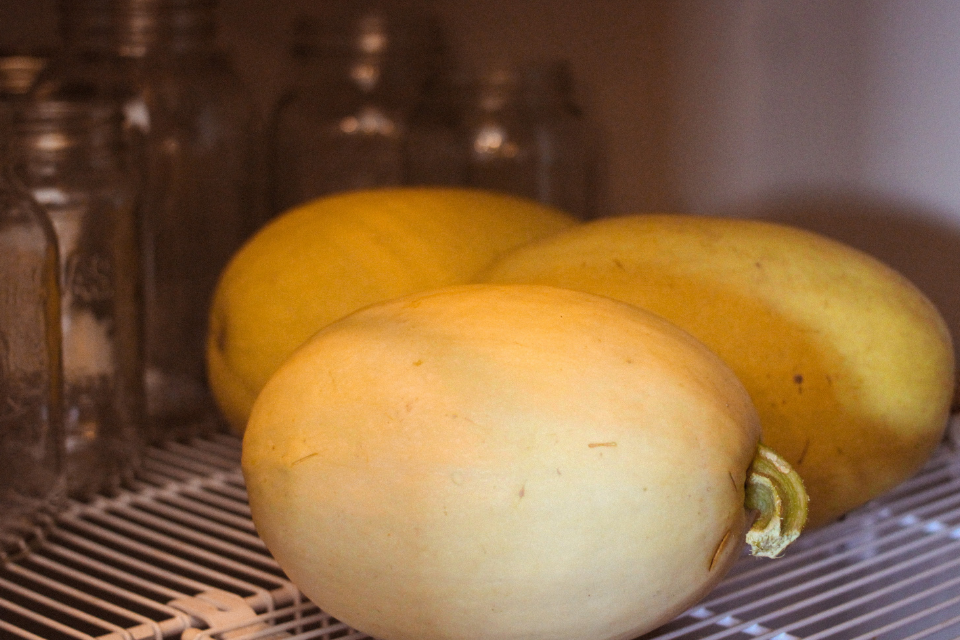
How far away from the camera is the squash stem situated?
0.44m

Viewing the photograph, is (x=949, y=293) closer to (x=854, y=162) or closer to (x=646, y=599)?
(x=854, y=162)

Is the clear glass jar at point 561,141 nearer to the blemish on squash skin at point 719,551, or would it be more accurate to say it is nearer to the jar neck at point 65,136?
the jar neck at point 65,136

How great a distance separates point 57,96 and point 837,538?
60cm

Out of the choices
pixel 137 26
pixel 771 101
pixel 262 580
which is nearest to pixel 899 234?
pixel 771 101

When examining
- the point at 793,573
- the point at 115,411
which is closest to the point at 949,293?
the point at 793,573

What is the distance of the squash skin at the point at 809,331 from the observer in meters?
0.56

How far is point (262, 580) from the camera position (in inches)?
22.2

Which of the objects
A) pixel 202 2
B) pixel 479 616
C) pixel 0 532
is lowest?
pixel 0 532

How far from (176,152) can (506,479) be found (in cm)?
55

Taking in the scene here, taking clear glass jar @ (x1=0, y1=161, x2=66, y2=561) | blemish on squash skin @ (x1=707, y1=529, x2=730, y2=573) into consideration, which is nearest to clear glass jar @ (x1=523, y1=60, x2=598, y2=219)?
clear glass jar @ (x1=0, y1=161, x2=66, y2=561)

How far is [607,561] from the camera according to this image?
408mm

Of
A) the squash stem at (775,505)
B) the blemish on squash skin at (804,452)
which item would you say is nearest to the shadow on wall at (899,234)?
the blemish on squash skin at (804,452)

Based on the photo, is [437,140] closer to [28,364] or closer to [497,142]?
[497,142]

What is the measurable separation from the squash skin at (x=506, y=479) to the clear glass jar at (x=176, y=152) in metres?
0.40
